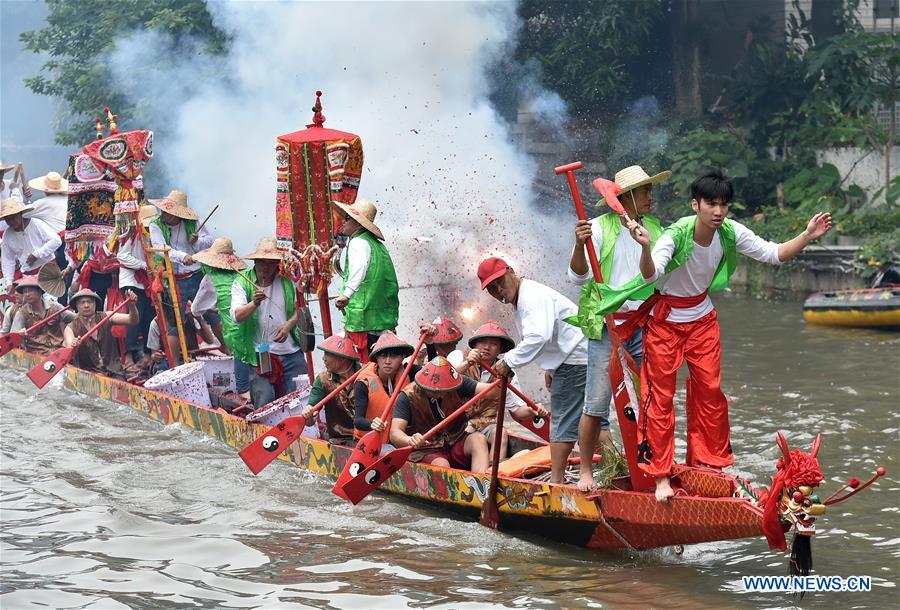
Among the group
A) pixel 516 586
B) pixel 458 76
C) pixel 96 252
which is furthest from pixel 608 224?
pixel 458 76

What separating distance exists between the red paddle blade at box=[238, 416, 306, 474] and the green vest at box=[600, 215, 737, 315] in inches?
123

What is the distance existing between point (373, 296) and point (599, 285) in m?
3.19

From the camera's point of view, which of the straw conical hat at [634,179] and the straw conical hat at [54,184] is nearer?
the straw conical hat at [634,179]

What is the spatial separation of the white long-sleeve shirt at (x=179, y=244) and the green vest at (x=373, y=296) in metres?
3.44

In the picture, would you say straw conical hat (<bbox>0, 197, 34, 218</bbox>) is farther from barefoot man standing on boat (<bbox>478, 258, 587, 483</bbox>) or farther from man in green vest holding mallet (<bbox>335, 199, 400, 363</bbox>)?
barefoot man standing on boat (<bbox>478, 258, 587, 483</bbox>)

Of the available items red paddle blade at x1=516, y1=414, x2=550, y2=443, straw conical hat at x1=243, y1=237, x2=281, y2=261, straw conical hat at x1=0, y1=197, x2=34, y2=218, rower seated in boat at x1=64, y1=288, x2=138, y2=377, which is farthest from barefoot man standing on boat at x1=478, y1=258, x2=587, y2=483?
straw conical hat at x1=0, y1=197, x2=34, y2=218

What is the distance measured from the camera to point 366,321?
32.6 feet

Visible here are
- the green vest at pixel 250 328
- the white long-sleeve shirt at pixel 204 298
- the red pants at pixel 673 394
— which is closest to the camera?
the red pants at pixel 673 394

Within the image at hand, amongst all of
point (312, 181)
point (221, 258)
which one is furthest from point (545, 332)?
point (221, 258)

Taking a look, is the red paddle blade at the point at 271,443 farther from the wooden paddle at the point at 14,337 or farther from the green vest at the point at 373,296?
the wooden paddle at the point at 14,337

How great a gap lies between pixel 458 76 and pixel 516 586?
46.5ft

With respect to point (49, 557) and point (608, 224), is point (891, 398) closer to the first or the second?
point (608, 224)

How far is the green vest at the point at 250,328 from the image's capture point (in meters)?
10.9

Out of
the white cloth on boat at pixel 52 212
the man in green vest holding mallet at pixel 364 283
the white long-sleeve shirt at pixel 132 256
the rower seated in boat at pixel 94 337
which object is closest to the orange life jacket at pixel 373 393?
the man in green vest holding mallet at pixel 364 283
